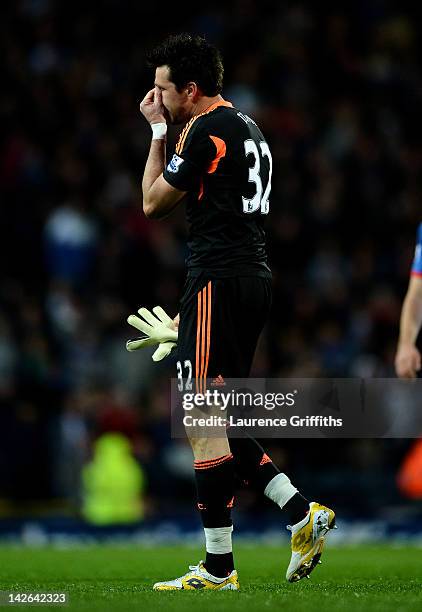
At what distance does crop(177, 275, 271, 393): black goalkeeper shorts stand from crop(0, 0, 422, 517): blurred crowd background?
20.9ft

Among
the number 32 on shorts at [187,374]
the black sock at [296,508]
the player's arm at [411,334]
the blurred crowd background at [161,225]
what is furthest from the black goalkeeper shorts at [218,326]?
the blurred crowd background at [161,225]

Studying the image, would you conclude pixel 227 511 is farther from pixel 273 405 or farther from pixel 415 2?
pixel 415 2

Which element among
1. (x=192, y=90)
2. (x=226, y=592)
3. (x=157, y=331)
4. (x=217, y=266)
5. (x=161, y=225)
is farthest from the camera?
(x=161, y=225)

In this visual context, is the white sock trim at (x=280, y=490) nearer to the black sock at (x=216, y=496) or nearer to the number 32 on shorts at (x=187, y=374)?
the black sock at (x=216, y=496)

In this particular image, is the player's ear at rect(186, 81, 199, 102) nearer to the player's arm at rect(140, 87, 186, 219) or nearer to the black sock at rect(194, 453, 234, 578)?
the player's arm at rect(140, 87, 186, 219)

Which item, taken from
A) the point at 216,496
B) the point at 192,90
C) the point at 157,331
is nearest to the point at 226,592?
the point at 216,496

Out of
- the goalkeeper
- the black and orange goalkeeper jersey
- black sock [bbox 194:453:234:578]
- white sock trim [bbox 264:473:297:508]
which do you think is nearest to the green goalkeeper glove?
the goalkeeper

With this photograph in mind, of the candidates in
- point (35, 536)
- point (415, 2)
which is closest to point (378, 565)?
point (35, 536)

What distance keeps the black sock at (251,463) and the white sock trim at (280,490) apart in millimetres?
27

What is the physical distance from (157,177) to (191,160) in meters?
0.23

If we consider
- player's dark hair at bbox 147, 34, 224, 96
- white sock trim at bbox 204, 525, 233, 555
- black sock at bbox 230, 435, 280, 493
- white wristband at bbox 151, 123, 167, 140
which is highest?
player's dark hair at bbox 147, 34, 224, 96

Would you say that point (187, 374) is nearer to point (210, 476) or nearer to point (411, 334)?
point (210, 476)

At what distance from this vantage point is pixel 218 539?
6.08 metres

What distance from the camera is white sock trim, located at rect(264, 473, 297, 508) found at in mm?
6125
